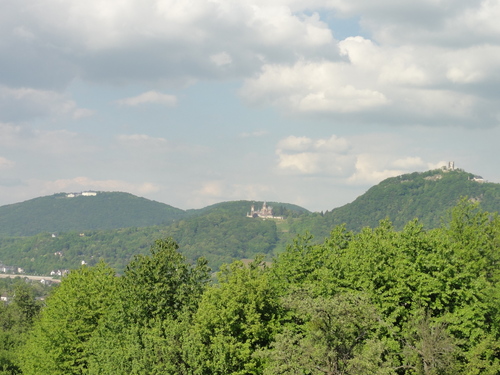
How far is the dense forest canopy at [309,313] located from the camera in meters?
32.0

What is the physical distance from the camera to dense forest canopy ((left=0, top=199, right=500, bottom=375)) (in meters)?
32.0

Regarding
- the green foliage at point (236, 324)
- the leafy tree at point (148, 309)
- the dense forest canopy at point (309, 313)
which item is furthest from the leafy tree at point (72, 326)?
the green foliage at point (236, 324)

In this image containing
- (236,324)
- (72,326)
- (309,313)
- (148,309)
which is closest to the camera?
(309,313)

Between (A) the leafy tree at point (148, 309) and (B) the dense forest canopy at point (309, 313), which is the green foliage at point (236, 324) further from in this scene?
(A) the leafy tree at point (148, 309)

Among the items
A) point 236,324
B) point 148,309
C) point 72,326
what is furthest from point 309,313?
point 72,326

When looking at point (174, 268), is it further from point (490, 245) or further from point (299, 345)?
point (490, 245)

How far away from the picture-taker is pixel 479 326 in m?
42.5

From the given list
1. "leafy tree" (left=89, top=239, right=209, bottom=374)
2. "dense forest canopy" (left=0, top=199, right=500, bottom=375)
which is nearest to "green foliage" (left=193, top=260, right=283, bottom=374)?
"dense forest canopy" (left=0, top=199, right=500, bottom=375)

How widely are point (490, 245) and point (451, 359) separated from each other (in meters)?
17.6

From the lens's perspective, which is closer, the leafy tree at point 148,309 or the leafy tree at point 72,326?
the leafy tree at point 148,309

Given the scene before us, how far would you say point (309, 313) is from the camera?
31406 millimetres

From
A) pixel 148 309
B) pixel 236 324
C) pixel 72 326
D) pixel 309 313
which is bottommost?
pixel 72 326

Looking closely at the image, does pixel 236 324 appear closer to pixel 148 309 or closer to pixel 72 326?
pixel 148 309

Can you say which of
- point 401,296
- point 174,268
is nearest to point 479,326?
point 401,296
